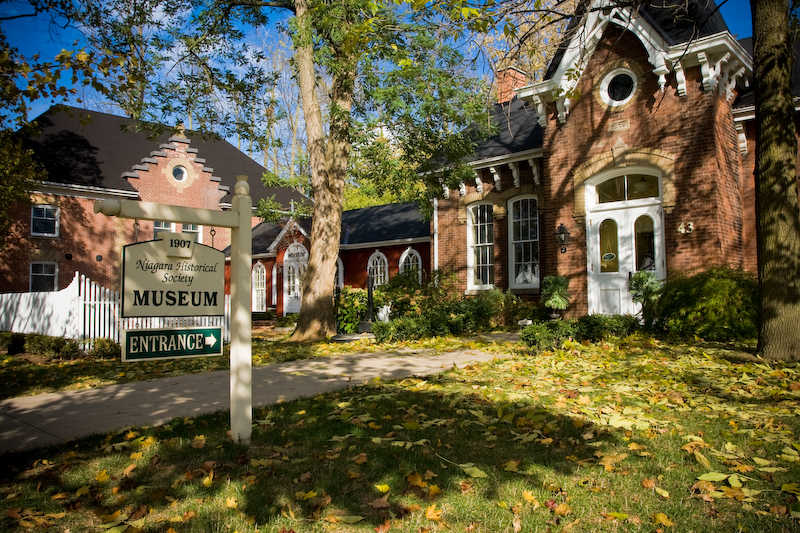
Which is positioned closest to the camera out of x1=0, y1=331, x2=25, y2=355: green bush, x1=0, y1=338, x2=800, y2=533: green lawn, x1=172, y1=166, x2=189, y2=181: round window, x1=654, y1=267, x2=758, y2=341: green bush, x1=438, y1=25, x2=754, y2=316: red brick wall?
x1=0, y1=338, x2=800, y2=533: green lawn

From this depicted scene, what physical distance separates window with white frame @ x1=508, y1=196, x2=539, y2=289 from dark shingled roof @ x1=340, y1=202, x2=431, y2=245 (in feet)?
17.0

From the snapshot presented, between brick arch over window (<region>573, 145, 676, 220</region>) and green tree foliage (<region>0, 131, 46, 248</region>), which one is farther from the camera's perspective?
green tree foliage (<region>0, 131, 46, 248</region>)

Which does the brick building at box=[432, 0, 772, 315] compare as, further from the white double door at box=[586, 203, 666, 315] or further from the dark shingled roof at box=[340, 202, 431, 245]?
the dark shingled roof at box=[340, 202, 431, 245]

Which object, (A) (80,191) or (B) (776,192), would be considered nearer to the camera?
(B) (776,192)

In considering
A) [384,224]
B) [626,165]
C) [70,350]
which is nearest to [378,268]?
[384,224]

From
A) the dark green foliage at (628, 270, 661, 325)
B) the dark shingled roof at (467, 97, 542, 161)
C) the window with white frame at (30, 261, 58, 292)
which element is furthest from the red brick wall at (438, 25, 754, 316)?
the window with white frame at (30, 261, 58, 292)

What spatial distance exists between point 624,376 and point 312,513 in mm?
5307

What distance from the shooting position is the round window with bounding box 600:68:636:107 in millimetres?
13542

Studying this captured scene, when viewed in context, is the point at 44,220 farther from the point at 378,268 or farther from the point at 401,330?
the point at 401,330

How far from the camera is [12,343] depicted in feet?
44.2

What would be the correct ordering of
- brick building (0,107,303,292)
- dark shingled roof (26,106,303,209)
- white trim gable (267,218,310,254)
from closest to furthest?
brick building (0,107,303,292)
dark shingled roof (26,106,303,209)
white trim gable (267,218,310,254)

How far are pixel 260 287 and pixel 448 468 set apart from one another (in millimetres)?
26083

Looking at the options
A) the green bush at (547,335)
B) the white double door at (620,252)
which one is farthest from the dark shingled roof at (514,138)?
the green bush at (547,335)

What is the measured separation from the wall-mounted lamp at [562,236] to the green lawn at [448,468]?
828cm
